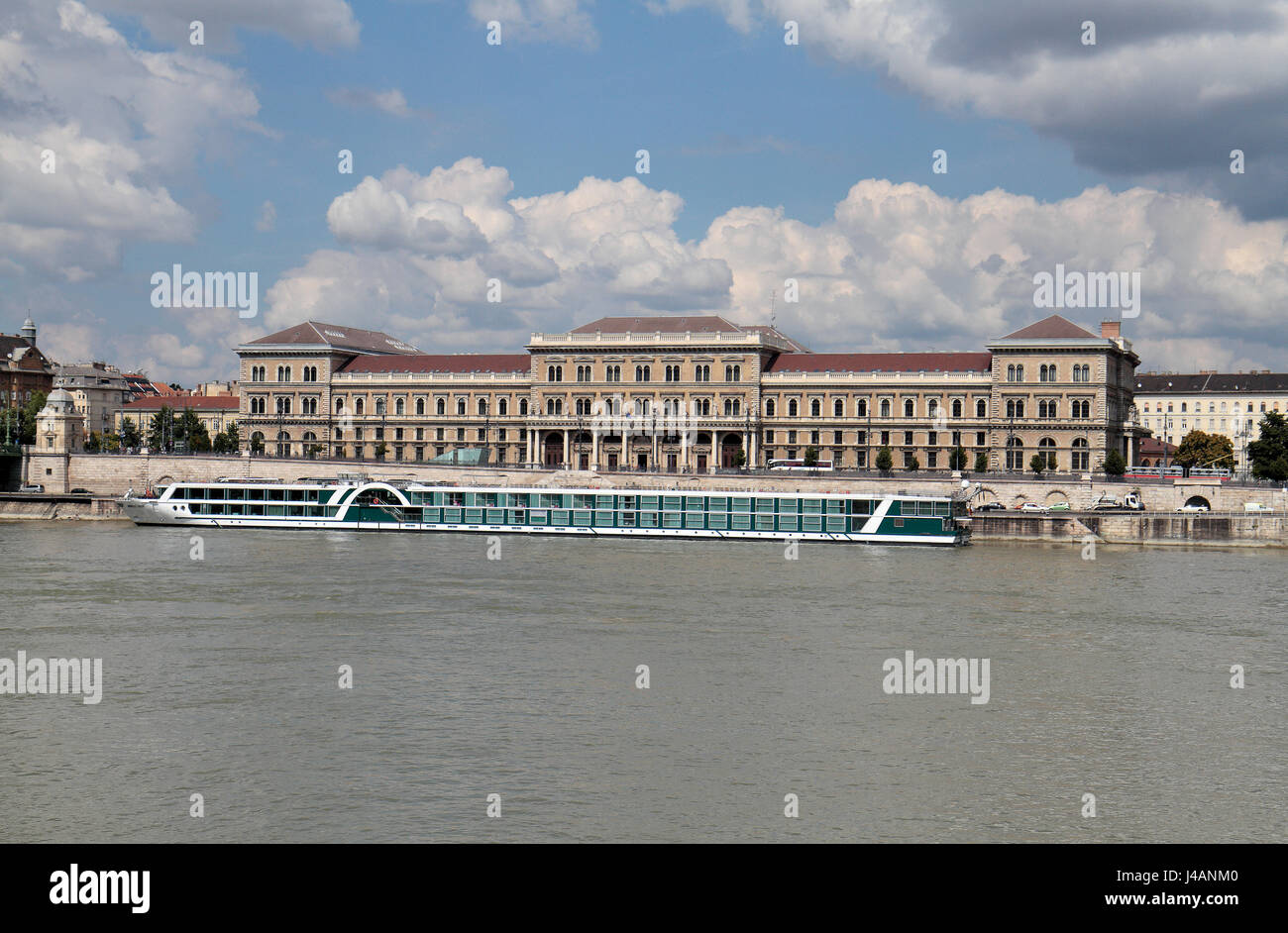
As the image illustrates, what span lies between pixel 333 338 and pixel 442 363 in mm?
10399

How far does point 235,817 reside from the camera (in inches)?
686

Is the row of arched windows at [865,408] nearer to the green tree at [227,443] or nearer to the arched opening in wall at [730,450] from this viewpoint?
the arched opening in wall at [730,450]

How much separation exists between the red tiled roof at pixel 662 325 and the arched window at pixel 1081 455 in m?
26.6

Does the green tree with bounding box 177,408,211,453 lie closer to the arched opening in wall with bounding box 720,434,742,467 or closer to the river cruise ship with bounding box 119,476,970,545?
the river cruise ship with bounding box 119,476,970,545

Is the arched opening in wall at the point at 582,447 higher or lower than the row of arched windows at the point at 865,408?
lower

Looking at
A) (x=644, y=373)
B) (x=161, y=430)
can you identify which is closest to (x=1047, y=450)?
(x=644, y=373)

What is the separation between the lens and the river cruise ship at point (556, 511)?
6500 cm

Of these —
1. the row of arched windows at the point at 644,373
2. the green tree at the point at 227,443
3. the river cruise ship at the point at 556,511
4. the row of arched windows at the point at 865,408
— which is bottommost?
the river cruise ship at the point at 556,511

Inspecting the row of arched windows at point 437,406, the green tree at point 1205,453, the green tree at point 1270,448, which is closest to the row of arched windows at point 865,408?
the green tree at point 1270,448

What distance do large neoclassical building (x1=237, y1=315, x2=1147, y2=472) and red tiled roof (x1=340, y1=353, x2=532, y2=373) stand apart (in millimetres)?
212

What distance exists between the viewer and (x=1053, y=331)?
316ft

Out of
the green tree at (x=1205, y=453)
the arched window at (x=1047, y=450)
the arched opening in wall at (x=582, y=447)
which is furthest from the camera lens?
the green tree at (x=1205, y=453)
